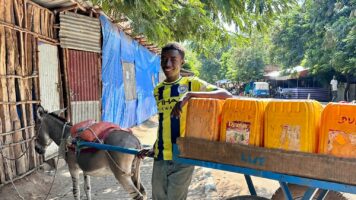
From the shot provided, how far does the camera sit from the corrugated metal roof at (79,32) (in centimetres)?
756

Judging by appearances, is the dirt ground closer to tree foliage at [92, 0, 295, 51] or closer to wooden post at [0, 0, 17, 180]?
wooden post at [0, 0, 17, 180]

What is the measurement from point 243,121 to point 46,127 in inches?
137

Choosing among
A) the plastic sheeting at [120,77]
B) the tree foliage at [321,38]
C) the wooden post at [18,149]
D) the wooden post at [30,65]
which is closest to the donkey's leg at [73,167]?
the wooden post at [18,149]

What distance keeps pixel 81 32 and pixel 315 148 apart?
7180 millimetres

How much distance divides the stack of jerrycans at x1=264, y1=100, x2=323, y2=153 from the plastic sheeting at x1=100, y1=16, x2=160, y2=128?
7640 millimetres

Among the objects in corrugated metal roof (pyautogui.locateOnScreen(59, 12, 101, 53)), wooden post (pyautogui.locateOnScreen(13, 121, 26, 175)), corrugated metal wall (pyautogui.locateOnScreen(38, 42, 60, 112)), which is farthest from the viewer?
corrugated metal roof (pyautogui.locateOnScreen(59, 12, 101, 53))

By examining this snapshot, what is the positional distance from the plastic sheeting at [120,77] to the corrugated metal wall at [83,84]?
0.32 meters

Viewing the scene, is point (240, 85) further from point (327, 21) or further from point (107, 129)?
point (107, 129)

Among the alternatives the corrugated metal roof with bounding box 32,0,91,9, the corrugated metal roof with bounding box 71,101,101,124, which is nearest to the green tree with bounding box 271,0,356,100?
the corrugated metal roof with bounding box 71,101,101,124

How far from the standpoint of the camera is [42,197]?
546cm

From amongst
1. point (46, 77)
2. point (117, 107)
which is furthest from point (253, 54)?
point (46, 77)

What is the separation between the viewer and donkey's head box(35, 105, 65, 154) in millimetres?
4785

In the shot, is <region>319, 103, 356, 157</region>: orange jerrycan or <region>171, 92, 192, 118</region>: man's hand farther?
<region>171, 92, 192, 118</region>: man's hand

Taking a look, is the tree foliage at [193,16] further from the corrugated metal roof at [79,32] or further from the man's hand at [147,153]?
the man's hand at [147,153]
